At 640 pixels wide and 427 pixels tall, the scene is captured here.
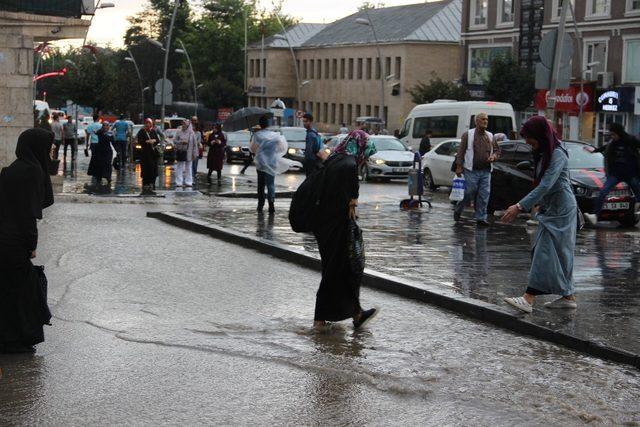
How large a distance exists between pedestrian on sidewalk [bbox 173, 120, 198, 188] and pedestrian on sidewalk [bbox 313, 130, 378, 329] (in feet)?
67.1

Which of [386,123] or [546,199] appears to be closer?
[546,199]

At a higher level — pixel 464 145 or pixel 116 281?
pixel 464 145

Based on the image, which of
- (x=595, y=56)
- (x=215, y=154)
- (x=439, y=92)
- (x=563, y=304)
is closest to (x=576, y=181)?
(x=563, y=304)

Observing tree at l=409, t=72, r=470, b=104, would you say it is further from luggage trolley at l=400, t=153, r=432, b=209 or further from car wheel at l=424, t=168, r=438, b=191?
luggage trolley at l=400, t=153, r=432, b=209

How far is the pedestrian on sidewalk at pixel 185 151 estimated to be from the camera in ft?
98.6

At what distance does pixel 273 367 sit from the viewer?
818cm

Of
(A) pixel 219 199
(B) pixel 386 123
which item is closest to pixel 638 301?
(A) pixel 219 199

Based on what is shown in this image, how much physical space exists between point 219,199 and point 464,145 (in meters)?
8.82

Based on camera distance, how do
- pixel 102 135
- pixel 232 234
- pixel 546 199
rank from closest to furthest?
pixel 546 199 < pixel 232 234 < pixel 102 135

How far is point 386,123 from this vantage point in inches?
3474

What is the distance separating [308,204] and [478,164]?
10409mm

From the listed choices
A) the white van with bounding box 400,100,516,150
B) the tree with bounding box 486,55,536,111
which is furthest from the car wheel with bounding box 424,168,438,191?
the tree with bounding box 486,55,536,111

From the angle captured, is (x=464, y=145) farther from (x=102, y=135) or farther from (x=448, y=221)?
(x=102, y=135)

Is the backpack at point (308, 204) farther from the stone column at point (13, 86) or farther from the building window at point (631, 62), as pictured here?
the building window at point (631, 62)
